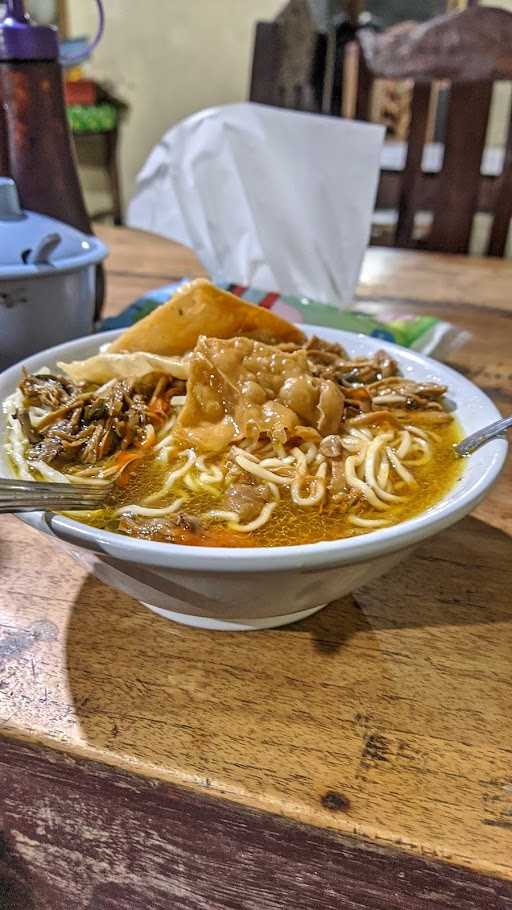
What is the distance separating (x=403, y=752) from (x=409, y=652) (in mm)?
136

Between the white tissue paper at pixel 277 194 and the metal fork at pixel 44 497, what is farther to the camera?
the white tissue paper at pixel 277 194

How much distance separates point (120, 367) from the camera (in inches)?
40.0

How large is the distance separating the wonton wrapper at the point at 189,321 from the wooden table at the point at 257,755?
391 millimetres

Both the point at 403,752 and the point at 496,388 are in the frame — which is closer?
the point at 403,752

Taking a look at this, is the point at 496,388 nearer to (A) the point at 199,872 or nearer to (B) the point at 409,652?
(B) the point at 409,652

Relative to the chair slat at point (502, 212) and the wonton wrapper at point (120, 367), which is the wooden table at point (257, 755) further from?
the chair slat at point (502, 212)

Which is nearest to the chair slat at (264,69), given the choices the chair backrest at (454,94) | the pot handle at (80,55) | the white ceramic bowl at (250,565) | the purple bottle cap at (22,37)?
the chair backrest at (454,94)

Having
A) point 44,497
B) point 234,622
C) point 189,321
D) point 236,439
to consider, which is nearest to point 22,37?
point 189,321

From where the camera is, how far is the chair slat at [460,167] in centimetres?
255

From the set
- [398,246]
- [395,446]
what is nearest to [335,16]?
[398,246]

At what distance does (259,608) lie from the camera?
2.28 feet

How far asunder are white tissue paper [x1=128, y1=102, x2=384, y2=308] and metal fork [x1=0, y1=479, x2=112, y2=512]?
1.21 metres

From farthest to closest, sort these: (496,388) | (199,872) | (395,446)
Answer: (496,388) → (395,446) → (199,872)

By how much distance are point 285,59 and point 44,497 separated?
285cm
